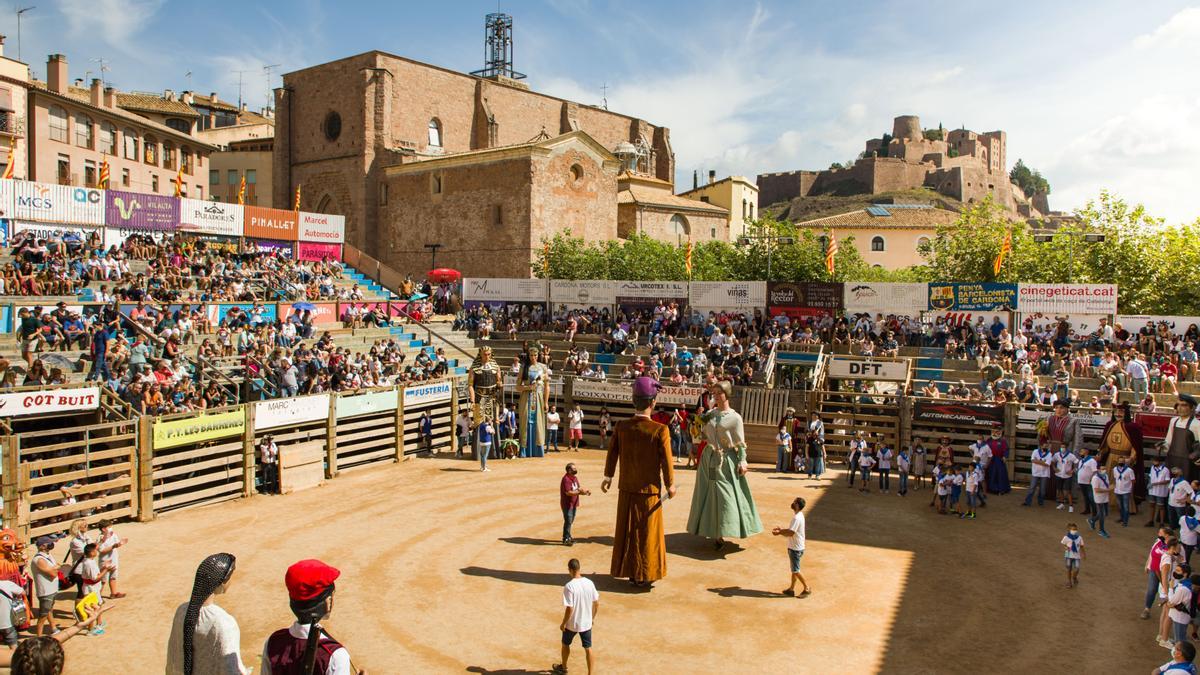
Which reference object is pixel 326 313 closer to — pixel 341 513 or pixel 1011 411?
pixel 341 513

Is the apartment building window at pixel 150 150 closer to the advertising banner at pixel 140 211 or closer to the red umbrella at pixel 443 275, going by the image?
the advertising banner at pixel 140 211

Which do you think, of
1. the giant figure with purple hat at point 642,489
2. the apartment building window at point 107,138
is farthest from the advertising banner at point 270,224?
the giant figure with purple hat at point 642,489

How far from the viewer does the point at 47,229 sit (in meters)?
28.6

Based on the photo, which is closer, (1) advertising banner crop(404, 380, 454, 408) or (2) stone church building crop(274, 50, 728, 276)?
(1) advertising banner crop(404, 380, 454, 408)

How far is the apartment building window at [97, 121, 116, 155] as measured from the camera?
47.4m

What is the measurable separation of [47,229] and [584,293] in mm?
18830

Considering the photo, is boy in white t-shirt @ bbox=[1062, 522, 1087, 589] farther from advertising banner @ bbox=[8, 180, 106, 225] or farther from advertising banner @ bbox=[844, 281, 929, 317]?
advertising banner @ bbox=[8, 180, 106, 225]

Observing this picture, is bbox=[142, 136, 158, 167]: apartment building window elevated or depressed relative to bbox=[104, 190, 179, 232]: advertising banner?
elevated

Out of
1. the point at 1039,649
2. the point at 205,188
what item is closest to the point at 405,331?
the point at 1039,649

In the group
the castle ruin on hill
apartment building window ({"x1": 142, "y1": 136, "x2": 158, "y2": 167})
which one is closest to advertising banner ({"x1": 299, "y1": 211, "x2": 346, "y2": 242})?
apartment building window ({"x1": 142, "y1": 136, "x2": 158, "y2": 167})

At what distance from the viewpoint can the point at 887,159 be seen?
110m

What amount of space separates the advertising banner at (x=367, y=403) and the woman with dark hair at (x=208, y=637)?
15814 millimetres

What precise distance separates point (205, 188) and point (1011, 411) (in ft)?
176

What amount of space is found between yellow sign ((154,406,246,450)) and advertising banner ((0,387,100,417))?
170 cm
